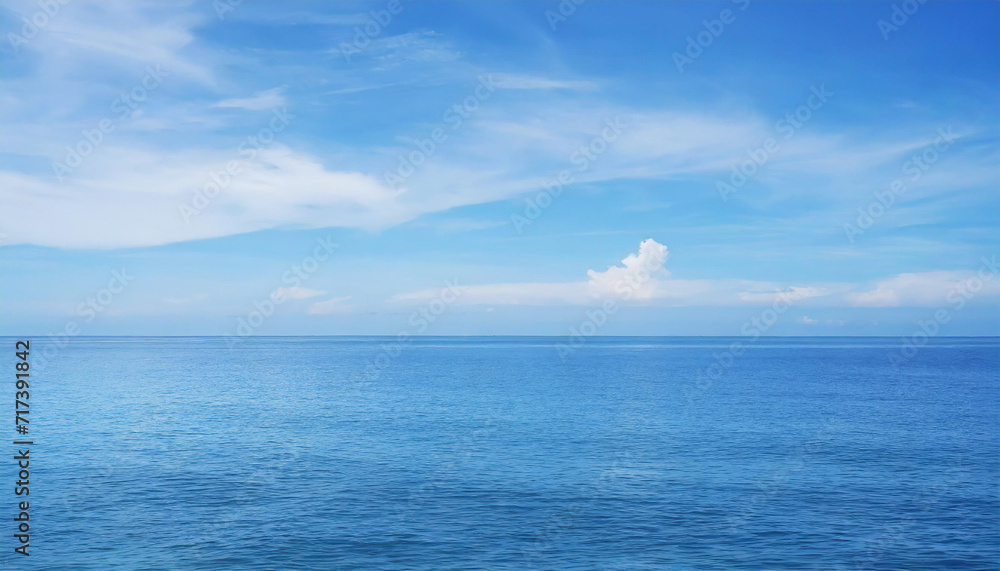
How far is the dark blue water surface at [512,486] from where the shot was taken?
27688 mm

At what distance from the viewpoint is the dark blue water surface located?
2769cm

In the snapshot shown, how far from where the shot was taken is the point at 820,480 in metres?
39.0

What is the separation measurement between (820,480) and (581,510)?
1641cm

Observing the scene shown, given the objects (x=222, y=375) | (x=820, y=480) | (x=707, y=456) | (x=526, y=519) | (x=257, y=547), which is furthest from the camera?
(x=222, y=375)

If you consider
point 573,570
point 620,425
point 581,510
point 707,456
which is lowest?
point 573,570

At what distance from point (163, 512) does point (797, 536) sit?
3110 centimetres

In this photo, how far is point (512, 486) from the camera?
1474 inches

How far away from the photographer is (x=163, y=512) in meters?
32.9

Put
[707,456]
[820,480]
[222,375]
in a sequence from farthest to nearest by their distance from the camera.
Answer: [222,375]
[707,456]
[820,480]

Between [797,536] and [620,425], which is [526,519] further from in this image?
[620,425]

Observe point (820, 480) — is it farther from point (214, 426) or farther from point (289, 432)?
point (214, 426)

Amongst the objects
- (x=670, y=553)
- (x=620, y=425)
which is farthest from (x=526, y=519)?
(x=620, y=425)

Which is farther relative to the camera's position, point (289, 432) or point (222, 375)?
point (222, 375)

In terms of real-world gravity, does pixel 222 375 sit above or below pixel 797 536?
above
